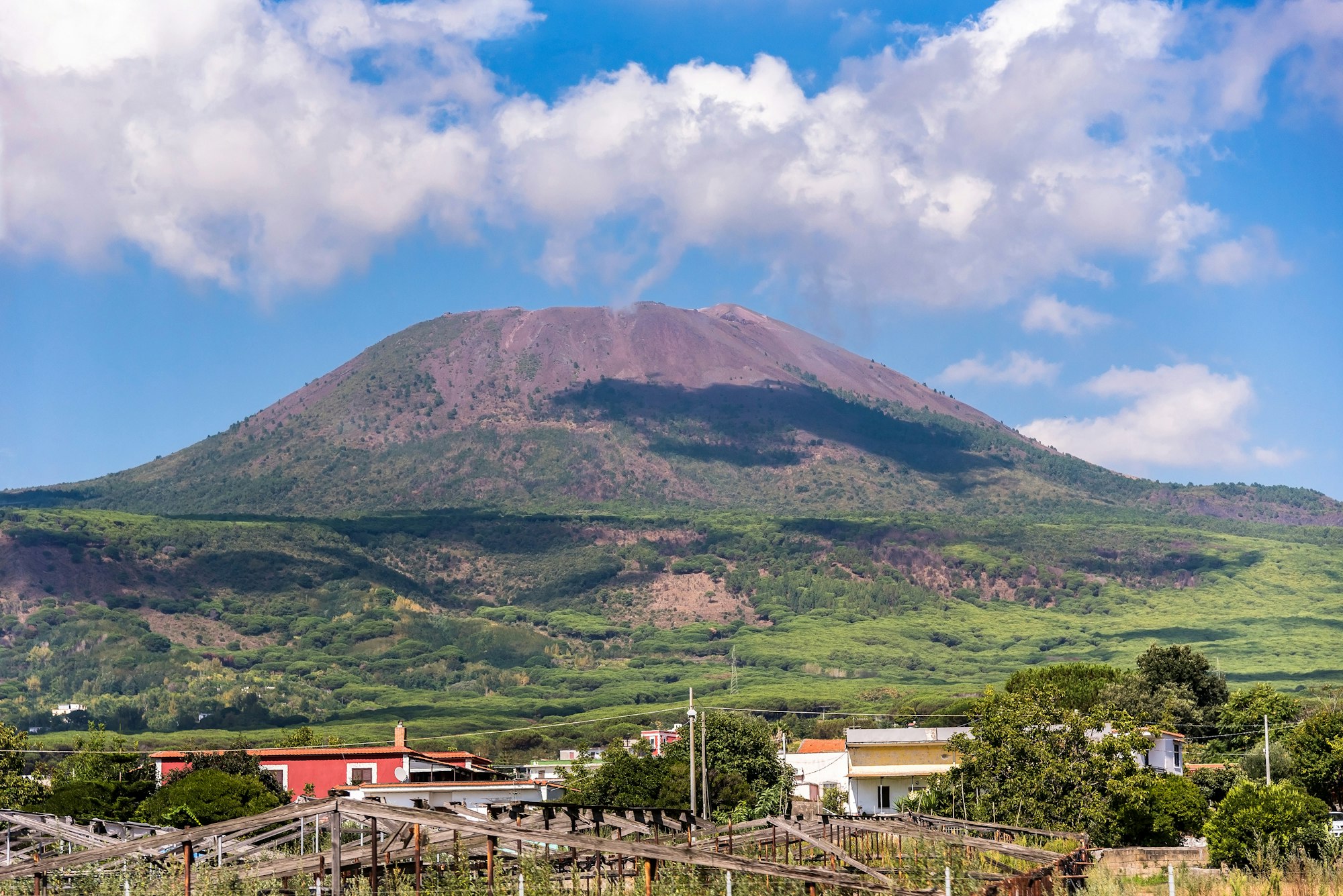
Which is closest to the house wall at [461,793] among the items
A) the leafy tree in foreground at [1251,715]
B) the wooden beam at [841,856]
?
the wooden beam at [841,856]

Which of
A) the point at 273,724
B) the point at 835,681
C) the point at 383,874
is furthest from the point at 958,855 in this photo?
the point at 835,681

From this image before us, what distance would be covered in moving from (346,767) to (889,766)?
19.7m

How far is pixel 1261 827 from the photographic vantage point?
103ft

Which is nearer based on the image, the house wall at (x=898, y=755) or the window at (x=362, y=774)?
the window at (x=362, y=774)

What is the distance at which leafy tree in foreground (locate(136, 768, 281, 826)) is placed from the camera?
3847cm

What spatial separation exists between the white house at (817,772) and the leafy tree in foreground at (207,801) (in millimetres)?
27117

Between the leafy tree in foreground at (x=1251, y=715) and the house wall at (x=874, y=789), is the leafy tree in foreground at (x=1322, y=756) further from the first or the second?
the leafy tree in foreground at (x=1251, y=715)

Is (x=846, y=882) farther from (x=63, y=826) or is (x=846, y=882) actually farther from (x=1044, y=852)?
(x=63, y=826)

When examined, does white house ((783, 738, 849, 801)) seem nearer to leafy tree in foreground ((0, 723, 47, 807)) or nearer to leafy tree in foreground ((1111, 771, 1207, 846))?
leafy tree in foreground ((1111, 771, 1207, 846))

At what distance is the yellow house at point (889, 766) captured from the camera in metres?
58.2

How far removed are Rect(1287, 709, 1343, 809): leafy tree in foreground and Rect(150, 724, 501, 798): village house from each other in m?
25.9

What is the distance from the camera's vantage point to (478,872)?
2688 centimetres

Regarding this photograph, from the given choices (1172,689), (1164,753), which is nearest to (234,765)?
(1164,753)

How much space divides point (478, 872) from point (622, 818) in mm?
3123
